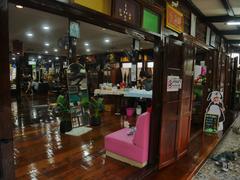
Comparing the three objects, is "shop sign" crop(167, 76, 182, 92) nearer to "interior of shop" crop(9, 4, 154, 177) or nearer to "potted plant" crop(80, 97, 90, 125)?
"interior of shop" crop(9, 4, 154, 177)

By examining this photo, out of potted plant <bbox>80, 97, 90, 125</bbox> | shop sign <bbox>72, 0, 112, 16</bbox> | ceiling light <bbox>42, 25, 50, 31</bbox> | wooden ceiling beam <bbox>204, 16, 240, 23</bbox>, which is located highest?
ceiling light <bbox>42, 25, 50, 31</bbox>

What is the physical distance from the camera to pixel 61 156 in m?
3.52

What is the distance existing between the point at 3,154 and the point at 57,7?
1256 mm

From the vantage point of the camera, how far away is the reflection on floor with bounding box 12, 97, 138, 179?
295cm

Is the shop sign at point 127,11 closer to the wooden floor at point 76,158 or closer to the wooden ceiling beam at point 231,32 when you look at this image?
the wooden floor at point 76,158

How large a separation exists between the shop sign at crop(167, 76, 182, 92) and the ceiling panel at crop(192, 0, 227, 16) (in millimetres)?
2025

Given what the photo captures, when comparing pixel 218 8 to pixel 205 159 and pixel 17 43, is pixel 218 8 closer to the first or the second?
pixel 205 159

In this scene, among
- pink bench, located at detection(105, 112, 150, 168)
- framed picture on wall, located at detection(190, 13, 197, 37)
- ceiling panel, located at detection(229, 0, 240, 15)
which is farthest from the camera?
framed picture on wall, located at detection(190, 13, 197, 37)

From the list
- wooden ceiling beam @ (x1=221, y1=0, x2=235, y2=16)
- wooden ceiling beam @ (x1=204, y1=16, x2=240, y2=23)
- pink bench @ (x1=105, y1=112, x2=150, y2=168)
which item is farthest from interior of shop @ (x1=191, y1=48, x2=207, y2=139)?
pink bench @ (x1=105, y1=112, x2=150, y2=168)

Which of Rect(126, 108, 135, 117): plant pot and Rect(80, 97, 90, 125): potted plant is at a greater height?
Rect(80, 97, 90, 125): potted plant

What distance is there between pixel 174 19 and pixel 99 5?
1.87m

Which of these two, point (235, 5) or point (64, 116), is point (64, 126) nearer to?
point (64, 116)

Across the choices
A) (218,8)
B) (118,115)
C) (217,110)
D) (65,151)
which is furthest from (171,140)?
(118,115)

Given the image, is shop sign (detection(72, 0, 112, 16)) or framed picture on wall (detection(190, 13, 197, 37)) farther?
framed picture on wall (detection(190, 13, 197, 37))
